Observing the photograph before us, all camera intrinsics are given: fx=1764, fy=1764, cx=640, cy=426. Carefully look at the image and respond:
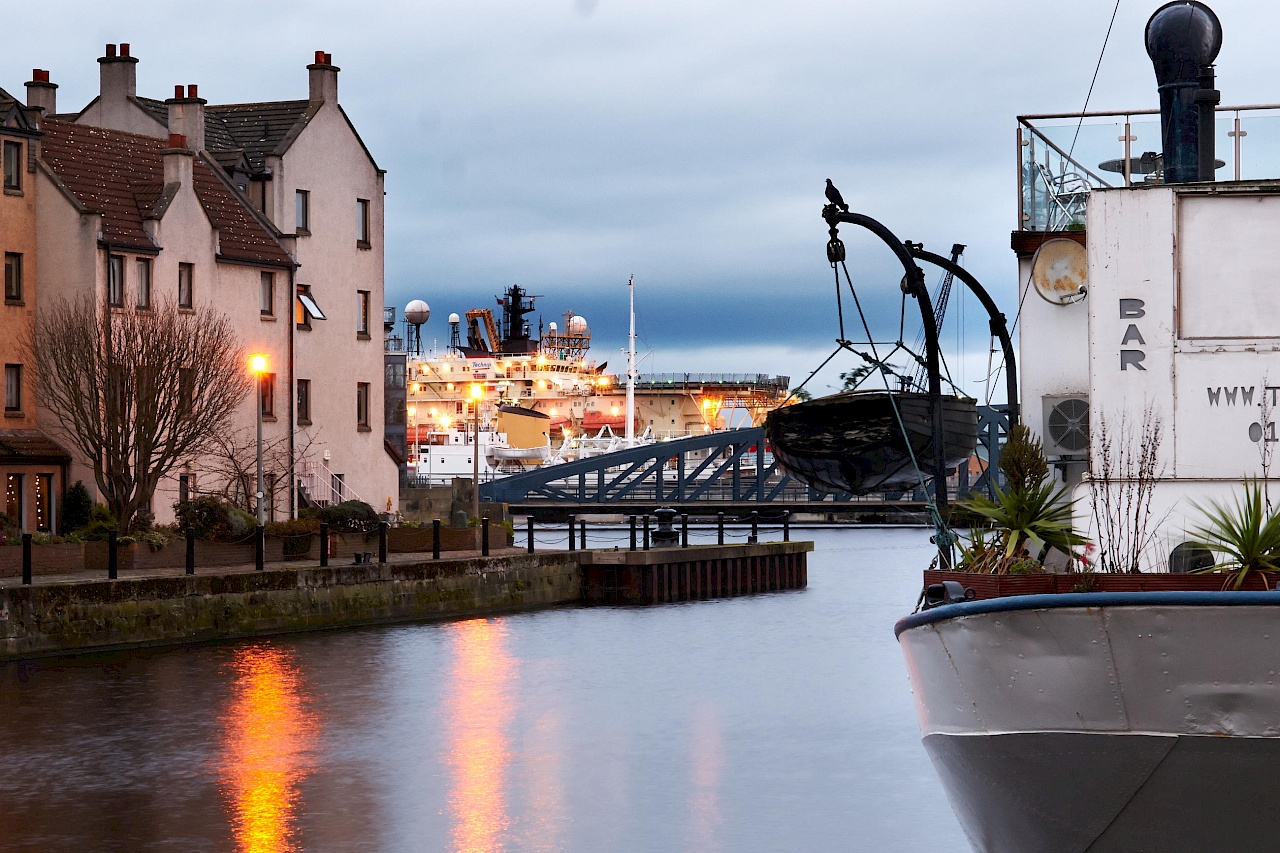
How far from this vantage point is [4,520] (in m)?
29.2

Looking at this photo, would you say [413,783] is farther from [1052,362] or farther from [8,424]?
[8,424]

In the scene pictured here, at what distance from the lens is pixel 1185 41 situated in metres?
10.6

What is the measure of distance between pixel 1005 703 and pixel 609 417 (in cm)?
9945

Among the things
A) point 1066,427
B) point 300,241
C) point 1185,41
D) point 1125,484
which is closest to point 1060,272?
point 1066,427

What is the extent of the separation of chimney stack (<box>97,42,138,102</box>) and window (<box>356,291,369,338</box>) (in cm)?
727

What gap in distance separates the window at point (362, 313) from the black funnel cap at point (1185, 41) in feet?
114

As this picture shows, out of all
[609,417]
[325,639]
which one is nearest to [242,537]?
[325,639]

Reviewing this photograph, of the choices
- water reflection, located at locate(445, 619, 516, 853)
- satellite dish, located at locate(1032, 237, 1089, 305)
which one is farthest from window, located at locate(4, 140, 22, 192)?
satellite dish, located at locate(1032, 237, 1089, 305)

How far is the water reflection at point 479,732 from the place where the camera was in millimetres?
16375

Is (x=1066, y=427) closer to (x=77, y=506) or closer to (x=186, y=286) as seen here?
(x=77, y=506)

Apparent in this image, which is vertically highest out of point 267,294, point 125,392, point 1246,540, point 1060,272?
point 267,294

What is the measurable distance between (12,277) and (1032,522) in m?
29.5

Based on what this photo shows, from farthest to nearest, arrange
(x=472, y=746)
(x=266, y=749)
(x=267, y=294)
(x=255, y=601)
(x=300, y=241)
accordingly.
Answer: (x=300, y=241)
(x=267, y=294)
(x=255, y=601)
(x=472, y=746)
(x=266, y=749)

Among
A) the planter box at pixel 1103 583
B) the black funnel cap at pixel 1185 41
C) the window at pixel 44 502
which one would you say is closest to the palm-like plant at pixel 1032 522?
the planter box at pixel 1103 583
